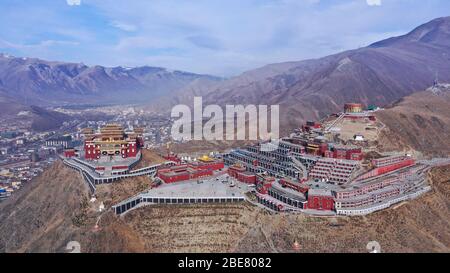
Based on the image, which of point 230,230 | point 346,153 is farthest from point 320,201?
point 346,153

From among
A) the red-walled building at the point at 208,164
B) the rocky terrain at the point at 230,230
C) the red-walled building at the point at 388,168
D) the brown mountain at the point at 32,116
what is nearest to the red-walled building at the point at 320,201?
the rocky terrain at the point at 230,230

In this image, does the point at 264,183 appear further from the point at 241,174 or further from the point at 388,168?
the point at 388,168

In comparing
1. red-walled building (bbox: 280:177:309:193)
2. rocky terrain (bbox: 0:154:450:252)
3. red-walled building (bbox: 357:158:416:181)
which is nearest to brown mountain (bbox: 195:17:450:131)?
red-walled building (bbox: 357:158:416:181)

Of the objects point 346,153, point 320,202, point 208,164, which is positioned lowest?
point 320,202
